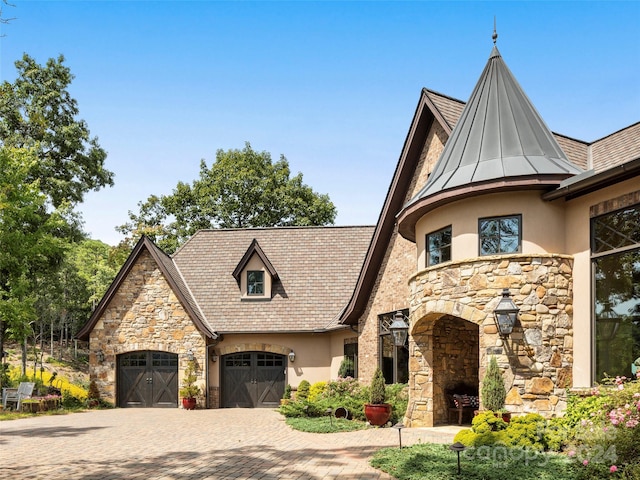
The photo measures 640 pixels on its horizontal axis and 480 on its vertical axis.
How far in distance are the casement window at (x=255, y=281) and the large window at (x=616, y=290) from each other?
14455 millimetres

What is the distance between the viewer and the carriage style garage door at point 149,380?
21.7 m

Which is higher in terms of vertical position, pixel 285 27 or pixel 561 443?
pixel 285 27

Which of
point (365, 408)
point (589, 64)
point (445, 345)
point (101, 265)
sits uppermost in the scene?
point (589, 64)

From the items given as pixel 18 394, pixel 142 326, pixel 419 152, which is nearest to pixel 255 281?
pixel 142 326

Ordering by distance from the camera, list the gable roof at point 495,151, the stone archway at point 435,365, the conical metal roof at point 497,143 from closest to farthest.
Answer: the gable roof at point 495,151
the conical metal roof at point 497,143
the stone archway at point 435,365

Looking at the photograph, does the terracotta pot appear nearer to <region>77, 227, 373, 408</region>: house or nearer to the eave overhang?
the eave overhang

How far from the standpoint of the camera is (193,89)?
13250 millimetres

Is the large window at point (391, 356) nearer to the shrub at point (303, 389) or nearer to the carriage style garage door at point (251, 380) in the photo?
the shrub at point (303, 389)

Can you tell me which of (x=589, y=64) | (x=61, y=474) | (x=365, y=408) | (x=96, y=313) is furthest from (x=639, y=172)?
(x=96, y=313)

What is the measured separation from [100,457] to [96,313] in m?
12.4

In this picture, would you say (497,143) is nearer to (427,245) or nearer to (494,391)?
(427,245)

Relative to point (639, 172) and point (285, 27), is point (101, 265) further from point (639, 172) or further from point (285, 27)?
point (639, 172)

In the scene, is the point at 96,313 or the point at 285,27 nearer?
the point at 285,27

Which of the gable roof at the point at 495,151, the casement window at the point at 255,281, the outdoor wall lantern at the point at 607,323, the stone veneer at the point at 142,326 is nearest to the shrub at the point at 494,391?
the outdoor wall lantern at the point at 607,323
